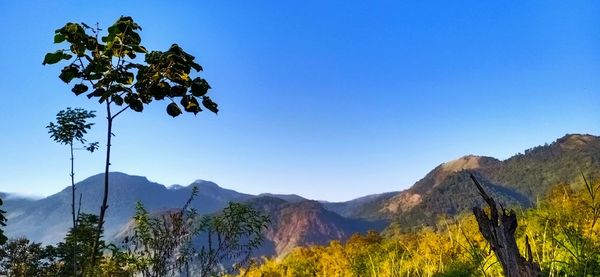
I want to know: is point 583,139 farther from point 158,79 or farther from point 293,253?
point 158,79

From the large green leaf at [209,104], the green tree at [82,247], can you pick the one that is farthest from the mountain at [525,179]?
the large green leaf at [209,104]

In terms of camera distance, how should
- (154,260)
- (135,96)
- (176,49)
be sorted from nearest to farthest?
(176,49)
(135,96)
(154,260)

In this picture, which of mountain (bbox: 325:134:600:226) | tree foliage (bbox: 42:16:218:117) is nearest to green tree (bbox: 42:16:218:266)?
tree foliage (bbox: 42:16:218:117)

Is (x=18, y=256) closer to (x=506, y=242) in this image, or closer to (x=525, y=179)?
(x=506, y=242)

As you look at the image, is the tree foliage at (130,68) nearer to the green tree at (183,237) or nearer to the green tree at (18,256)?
the green tree at (183,237)

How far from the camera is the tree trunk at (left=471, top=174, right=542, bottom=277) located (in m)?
1.08

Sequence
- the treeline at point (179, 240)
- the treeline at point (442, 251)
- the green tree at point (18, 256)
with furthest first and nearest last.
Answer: the green tree at point (18, 256) < the treeline at point (442, 251) < the treeline at point (179, 240)

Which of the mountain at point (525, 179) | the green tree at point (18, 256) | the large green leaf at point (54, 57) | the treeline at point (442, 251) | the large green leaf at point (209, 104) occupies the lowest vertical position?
the treeline at point (442, 251)

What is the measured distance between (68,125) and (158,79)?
2454 millimetres

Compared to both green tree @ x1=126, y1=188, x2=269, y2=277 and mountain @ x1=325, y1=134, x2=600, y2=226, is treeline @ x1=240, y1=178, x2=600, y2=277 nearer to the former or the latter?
green tree @ x1=126, y1=188, x2=269, y2=277

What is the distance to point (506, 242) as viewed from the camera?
113 centimetres

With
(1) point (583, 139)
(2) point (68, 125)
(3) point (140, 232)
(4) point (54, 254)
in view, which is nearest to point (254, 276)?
(4) point (54, 254)

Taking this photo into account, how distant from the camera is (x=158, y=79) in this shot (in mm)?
2281

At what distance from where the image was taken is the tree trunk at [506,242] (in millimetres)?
1079
